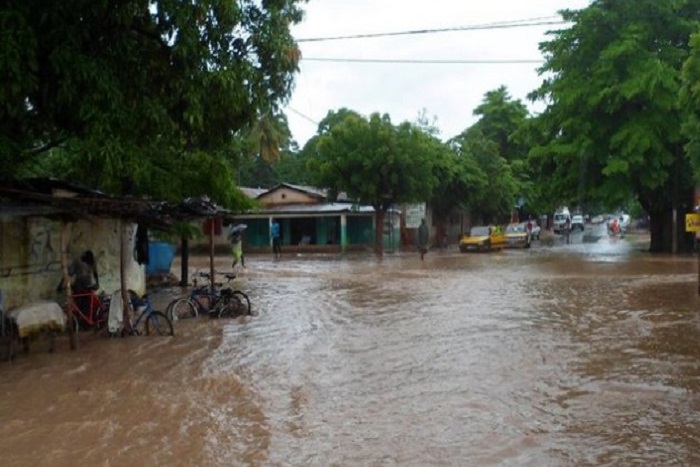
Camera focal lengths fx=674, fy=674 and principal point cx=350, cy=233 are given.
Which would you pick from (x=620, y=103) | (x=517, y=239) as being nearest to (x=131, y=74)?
(x=620, y=103)

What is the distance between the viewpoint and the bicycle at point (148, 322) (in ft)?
39.1

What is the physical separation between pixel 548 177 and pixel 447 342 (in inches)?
965

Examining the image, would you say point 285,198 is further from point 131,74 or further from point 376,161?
point 131,74

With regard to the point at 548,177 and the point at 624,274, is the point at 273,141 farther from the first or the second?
the point at 624,274

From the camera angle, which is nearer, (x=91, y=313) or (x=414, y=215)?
(x=91, y=313)

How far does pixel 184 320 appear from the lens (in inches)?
539

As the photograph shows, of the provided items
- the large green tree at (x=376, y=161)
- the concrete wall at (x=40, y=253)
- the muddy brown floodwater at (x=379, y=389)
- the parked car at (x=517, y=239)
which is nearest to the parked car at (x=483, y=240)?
the parked car at (x=517, y=239)

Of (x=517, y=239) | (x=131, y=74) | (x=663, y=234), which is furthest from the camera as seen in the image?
(x=517, y=239)

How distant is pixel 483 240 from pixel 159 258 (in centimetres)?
2106

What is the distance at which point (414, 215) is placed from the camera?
137ft

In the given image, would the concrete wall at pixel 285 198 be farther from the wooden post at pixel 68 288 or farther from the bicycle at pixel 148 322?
the wooden post at pixel 68 288

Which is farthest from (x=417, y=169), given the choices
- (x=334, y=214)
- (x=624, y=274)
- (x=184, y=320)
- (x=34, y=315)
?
(x=34, y=315)

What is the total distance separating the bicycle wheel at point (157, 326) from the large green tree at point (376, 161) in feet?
69.8

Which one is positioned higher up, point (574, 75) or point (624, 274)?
point (574, 75)
